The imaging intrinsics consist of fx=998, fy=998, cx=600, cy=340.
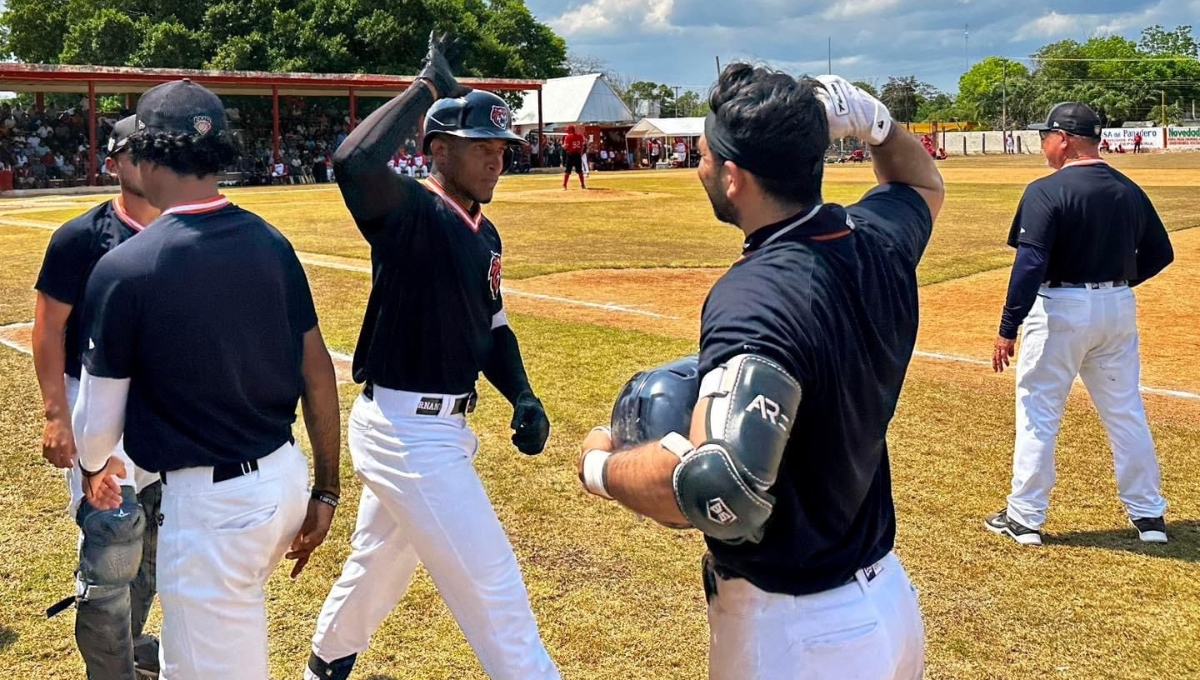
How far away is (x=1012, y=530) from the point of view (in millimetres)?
5730

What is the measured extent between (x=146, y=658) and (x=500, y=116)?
2.68 metres

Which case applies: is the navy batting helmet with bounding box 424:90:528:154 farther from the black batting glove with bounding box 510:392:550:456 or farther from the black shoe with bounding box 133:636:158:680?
the black shoe with bounding box 133:636:158:680

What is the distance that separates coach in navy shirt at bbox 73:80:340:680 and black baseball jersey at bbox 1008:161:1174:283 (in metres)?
4.36

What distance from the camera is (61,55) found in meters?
58.4

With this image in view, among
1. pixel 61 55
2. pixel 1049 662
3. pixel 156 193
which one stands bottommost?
pixel 1049 662

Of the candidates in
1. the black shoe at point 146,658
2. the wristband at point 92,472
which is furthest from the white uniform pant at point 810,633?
the black shoe at point 146,658

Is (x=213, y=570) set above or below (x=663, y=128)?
below

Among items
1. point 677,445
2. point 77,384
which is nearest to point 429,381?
point 77,384

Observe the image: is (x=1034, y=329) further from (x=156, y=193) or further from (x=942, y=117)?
(x=942, y=117)

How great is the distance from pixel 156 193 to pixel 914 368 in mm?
8105

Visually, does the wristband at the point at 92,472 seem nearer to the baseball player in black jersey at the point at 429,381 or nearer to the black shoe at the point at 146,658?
the baseball player in black jersey at the point at 429,381

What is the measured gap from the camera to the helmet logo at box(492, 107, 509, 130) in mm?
3918

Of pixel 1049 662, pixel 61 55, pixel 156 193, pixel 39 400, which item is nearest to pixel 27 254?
pixel 39 400

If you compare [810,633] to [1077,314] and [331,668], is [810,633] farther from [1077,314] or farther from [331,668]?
[1077,314]
